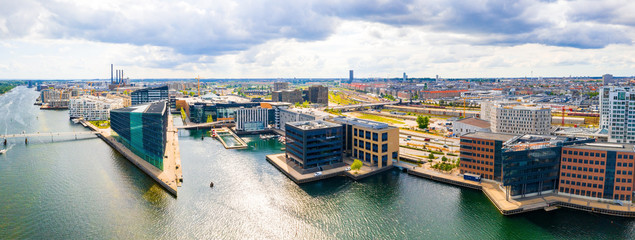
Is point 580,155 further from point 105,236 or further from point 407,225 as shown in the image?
point 105,236

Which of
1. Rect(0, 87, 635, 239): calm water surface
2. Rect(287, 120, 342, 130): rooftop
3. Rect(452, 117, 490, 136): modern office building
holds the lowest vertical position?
Rect(0, 87, 635, 239): calm water surface

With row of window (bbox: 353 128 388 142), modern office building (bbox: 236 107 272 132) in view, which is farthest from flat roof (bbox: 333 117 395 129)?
modern office building (bbox: 236 107 272 132)

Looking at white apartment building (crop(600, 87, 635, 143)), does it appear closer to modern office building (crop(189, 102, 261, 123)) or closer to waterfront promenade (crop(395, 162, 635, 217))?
waterfront promenade (crop(395, 162, 635, 217))

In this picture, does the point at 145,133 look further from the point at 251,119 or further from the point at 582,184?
the point at 582,184

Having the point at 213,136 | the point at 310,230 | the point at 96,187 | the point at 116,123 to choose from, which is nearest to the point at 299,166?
the point at 310,230

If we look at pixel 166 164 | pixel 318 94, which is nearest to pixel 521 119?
pixel 166 164

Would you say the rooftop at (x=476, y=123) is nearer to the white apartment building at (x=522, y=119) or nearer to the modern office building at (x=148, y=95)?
the white apartment building at (x=522, y=119)
